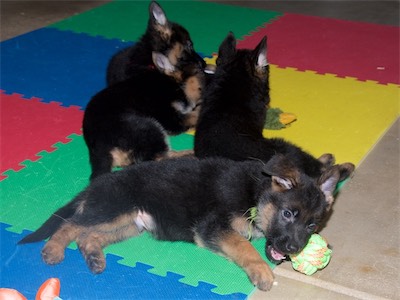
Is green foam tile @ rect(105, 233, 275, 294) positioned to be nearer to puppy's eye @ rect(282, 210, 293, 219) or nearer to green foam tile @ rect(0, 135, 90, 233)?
puppy's eye @ rect(282, 210, 293, 219)

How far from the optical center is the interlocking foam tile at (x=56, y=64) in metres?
6.34

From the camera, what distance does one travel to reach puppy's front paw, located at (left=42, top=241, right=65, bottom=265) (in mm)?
3725

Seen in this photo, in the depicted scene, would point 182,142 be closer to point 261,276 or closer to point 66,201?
point 66,201

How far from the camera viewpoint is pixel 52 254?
147 inches

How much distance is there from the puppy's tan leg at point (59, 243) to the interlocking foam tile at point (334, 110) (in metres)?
2.21

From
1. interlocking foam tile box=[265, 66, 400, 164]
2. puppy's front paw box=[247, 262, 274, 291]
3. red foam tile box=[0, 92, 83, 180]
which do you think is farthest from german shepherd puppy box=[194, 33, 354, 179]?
red foam tile box=[0, 92, 83, 180]

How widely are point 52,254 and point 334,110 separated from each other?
331 cm

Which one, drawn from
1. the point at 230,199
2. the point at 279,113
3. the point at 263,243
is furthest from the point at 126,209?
the point at 279,113

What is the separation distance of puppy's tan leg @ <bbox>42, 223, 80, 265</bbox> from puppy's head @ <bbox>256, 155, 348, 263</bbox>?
118cm

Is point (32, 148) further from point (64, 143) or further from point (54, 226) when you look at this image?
point (54, 226)

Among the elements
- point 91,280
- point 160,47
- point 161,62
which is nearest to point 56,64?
point 160,47

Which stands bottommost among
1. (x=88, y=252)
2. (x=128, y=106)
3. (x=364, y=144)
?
(x=364, y=144)

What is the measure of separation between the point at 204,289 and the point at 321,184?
36.9 inches

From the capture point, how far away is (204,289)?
359 cm
